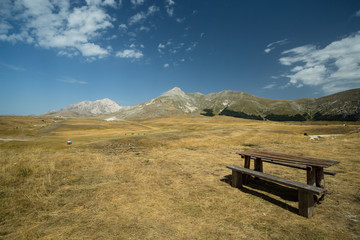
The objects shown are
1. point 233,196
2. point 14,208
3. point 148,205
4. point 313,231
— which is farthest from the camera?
point 233,196

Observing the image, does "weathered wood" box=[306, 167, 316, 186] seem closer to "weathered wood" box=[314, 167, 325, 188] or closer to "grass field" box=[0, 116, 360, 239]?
"weathered wood" box=[314, 167, 325, 188]

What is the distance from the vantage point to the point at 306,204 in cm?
533

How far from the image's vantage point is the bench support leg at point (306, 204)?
5.32m

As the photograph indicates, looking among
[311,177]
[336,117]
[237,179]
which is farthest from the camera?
[336,117]

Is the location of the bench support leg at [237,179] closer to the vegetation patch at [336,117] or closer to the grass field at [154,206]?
the grass field at [154,206]

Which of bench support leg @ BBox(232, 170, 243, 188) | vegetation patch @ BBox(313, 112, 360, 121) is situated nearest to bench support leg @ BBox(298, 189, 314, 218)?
bench support leg @ BBox(232, 170, 243, 188)

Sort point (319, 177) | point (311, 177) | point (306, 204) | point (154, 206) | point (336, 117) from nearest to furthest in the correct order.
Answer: point (306, 204)
point (154, 206)
point (311, 177)
point (319, 177)
point (336, 117)

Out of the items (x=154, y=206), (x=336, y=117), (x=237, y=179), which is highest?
(x=336, y=117)

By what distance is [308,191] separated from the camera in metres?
5.23

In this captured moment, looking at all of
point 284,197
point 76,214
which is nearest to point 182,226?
point 76,214

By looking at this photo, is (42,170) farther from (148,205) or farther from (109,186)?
(148,205)

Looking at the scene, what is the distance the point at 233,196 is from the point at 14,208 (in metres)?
8.00

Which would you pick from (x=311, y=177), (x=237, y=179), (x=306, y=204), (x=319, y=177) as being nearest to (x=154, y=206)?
(x=237, y=179)

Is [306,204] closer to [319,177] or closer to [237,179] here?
[319,177]
